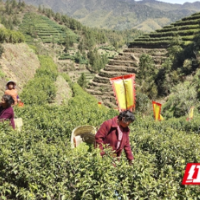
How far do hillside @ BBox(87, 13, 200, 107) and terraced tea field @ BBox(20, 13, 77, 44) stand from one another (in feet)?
171

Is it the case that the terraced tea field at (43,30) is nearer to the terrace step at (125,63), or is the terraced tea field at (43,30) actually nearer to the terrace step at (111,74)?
the terrace step at (125,63)

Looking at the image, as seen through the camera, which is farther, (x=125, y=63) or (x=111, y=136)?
(x=125, y=63)

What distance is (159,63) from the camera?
147ft

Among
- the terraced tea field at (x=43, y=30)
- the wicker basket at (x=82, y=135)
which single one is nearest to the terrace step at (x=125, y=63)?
the wicker basket at (x=82, y=135)

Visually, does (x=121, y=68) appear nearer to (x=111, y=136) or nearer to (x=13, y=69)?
(x=13, y=69)

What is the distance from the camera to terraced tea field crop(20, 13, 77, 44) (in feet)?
307

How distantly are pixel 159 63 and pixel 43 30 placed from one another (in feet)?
255

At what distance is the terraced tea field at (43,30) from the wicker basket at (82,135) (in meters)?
86.6

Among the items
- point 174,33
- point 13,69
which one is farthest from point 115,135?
point 174,33

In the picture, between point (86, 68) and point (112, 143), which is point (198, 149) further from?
point (86, 68)

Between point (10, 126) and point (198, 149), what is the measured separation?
198 inches

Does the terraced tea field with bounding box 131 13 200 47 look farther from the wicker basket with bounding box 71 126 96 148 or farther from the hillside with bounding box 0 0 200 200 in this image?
the wicker basket with bounding box 71 126 96 148

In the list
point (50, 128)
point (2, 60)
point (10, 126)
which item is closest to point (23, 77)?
point (2, 60)

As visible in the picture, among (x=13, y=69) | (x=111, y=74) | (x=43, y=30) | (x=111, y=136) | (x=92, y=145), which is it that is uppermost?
(x=43, y=30)
